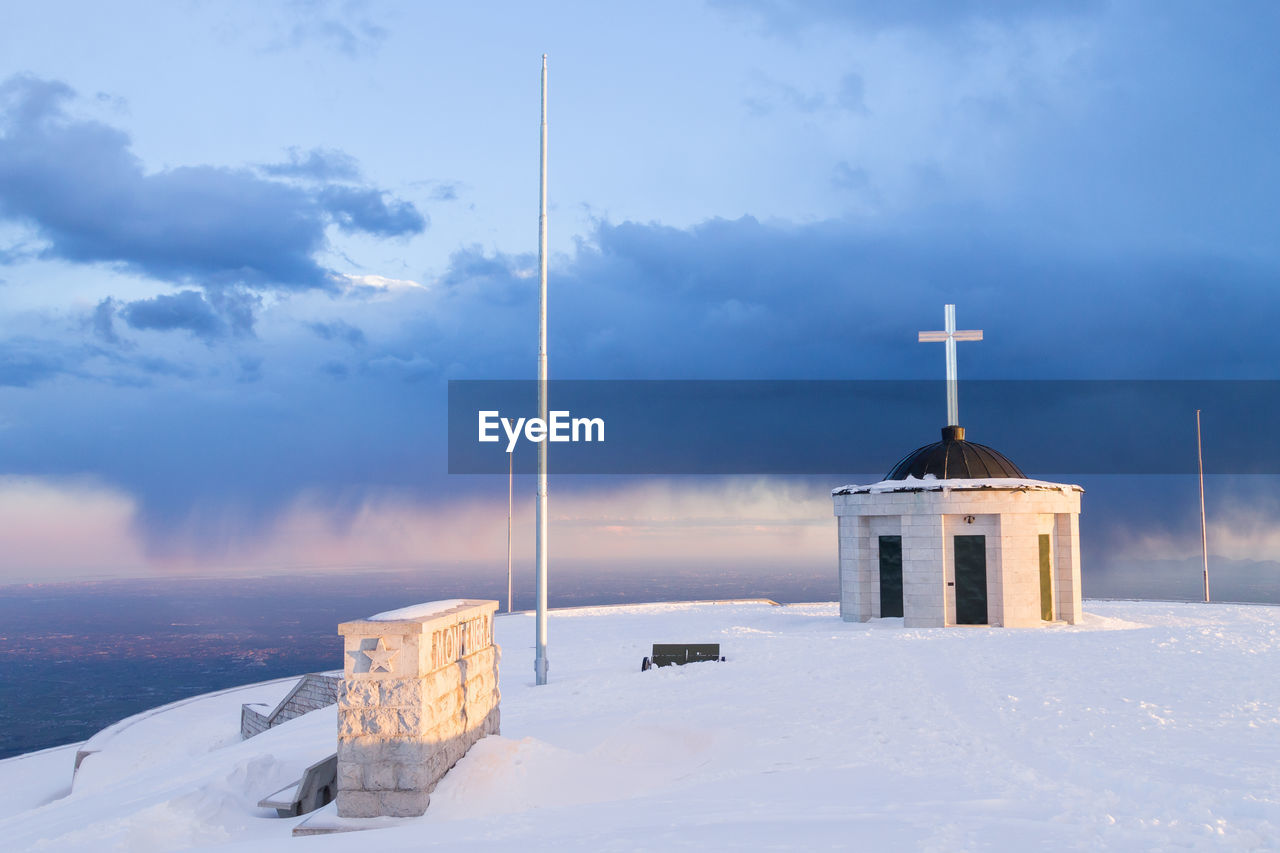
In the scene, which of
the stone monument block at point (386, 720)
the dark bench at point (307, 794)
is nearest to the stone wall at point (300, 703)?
the dark bench at point (307, 794)

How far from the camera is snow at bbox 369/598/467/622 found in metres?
8.91

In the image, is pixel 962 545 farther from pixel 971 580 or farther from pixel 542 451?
pixel 542 451

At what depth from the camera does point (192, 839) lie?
8.64 m

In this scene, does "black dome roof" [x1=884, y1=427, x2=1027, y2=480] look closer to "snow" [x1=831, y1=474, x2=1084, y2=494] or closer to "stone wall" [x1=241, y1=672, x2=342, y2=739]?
"snow" [x1=831, y1=474, x2=1084, y2=494]

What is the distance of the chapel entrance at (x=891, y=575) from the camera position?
23.9m

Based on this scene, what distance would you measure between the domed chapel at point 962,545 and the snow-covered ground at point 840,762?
390 centimetres

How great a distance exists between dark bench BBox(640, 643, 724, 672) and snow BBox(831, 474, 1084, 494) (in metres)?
8.19

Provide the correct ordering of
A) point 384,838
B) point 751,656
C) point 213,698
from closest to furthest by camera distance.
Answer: point 384,838 → point 751,656 → point 213,698

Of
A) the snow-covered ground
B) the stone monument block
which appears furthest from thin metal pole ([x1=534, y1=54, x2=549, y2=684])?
the stone monument block

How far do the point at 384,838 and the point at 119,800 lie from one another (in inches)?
255

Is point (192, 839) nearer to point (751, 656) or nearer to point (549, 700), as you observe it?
point (549, 700)

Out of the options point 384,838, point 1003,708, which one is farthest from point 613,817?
point 1003,708

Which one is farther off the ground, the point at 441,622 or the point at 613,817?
the point at 441,622

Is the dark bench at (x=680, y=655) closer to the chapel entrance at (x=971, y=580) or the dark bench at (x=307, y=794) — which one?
the chapel entrance at (x=971, y=580)
